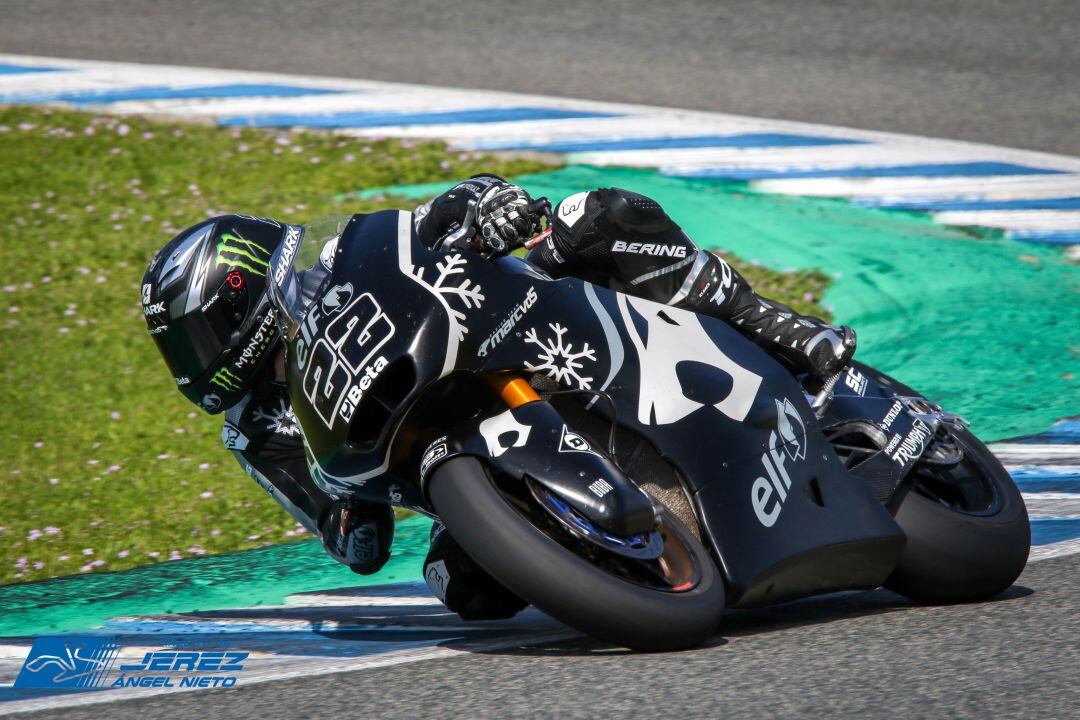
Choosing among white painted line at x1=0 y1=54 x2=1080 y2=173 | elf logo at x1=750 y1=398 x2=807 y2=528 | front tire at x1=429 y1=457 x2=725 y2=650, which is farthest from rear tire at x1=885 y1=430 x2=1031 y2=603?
white painted line at x1=0 y1=54 x2=1080 y2=173

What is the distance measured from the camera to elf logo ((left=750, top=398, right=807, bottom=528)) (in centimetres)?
347

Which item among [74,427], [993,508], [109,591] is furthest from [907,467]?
[74,427]

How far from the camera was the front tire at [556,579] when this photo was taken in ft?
9.87

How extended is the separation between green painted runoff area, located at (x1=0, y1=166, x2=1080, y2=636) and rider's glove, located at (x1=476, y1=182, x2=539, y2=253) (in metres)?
1.64

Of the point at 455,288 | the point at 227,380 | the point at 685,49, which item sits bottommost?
the point at 227,380

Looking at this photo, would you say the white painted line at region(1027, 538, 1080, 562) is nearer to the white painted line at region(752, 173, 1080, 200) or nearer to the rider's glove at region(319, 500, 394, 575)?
the rider's glove at region(319, 500, 394, 575)

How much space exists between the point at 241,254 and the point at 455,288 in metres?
0.95

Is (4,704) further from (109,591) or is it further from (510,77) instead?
(510,77)

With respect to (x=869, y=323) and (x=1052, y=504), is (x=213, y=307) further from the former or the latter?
(x=869, y=323)

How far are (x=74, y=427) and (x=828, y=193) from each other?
14.5 ft

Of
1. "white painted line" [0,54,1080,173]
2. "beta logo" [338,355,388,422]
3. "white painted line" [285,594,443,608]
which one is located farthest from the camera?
"white painted line" [0,54,1080,173]

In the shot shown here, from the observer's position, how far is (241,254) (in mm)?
4027

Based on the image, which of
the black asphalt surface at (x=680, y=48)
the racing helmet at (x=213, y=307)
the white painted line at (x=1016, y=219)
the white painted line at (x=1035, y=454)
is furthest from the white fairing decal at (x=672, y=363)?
the black asphalt surface at (x=680, y=48)

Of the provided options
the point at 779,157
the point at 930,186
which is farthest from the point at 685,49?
the point at 930,186
